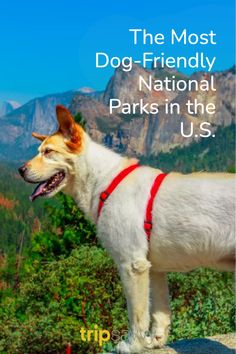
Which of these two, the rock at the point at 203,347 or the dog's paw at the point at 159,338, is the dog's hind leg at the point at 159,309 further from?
the rock at the point at 203,347

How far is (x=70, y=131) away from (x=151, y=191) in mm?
1030

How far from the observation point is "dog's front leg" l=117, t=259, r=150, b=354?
213 inches

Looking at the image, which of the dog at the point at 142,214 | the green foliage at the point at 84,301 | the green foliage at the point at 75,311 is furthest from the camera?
the green foliage at the point at 75,311

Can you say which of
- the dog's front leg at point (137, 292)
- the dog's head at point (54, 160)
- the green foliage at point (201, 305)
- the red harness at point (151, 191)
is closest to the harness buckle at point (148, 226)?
the red harness at point (151, 191)

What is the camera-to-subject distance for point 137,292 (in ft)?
17.9

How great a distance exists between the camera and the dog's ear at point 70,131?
571 cm

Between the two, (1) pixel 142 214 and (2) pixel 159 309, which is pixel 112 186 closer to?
(1) pixel 142 214

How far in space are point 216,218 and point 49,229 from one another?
28090mm

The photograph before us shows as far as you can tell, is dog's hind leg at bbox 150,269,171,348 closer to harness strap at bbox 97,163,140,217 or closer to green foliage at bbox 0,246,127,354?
harness strap at bbox 97,163,140,217

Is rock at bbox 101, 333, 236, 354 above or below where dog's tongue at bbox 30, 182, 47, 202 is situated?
below

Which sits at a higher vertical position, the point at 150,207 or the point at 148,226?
the point at 150,207

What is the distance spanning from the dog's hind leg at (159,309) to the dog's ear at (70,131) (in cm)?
151

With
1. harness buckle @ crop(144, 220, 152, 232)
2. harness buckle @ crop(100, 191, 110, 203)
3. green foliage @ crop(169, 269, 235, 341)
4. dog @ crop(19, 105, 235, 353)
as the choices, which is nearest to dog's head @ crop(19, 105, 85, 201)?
dog @ crop(19, 105, 235, 353)

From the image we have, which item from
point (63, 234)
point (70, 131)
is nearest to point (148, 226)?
point (70, 131)
